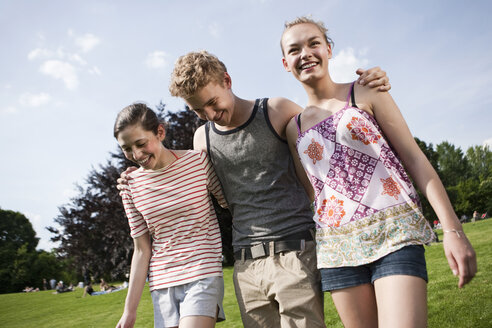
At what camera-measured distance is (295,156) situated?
2.64m

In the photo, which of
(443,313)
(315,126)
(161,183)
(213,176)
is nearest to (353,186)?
(315,126)

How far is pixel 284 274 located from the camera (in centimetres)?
242

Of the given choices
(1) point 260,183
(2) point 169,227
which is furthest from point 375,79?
(2) point 169,227

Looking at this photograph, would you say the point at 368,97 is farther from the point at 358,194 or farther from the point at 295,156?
the point at 295,156

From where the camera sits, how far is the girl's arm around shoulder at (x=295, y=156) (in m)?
2.53

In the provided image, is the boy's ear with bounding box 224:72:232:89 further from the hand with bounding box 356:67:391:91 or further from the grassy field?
the grassy field

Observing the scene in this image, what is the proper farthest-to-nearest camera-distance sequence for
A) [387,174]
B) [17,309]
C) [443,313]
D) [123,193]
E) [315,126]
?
[17,309] < [443,313] < [123,193] < [315,126] < [387,174]

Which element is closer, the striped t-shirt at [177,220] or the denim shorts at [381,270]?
the denim shorts at [381,270]

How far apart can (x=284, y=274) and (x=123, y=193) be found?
132cm

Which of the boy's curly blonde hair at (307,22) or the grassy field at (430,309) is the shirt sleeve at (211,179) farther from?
the grassy field at (430,309)

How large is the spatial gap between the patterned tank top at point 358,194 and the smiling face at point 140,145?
1.10 meters

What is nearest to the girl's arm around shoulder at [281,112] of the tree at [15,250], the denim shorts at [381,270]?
the denim shorts at [381,270]

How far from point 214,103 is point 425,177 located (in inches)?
55.5

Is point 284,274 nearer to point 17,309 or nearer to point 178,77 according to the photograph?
point 178,77
